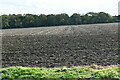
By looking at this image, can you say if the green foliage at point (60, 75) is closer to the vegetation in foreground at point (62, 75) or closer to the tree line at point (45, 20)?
the vegetation in foreground at point (62, 75)

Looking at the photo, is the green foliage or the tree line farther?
the tree line

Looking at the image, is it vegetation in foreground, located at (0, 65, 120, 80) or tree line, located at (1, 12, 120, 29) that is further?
tree line, located at (1, 12, 120, 29)

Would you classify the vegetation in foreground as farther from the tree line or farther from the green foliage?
the tree line

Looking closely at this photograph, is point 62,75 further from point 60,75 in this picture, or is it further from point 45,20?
point 45,20

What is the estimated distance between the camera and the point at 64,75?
35.9 ft

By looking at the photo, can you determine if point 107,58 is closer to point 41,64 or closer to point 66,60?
point 66,60

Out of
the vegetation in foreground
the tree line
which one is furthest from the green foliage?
the tree line

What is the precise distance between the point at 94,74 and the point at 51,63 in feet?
19.1

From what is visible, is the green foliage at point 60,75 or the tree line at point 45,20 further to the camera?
the tree line at point 45,20

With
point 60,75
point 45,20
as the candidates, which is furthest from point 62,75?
point 45,20

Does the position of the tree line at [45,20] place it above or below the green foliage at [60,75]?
above

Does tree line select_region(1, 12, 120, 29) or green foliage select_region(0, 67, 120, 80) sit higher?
tree line select_region(1, 12, 120, 29)

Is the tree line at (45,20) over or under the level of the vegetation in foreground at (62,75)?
over

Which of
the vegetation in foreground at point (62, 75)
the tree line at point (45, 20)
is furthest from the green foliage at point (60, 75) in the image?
the tree line at point (45, 20)
